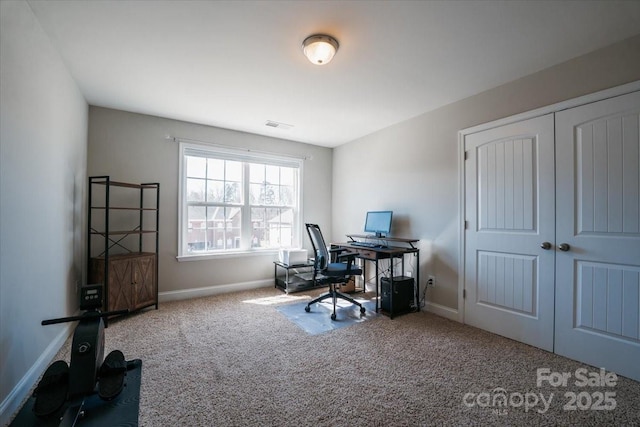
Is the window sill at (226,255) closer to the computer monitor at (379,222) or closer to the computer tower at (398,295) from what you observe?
the computer monitor at (379,222)

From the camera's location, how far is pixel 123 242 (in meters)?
3.41

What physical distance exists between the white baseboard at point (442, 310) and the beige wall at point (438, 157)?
6cm

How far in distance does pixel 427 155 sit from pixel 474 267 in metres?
1.42

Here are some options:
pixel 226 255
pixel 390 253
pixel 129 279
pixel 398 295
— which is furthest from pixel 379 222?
pixel 129 279

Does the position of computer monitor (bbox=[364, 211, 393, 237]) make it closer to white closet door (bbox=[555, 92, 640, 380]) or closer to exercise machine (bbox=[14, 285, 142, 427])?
white closet door (bbox=[555, 92, 640, 380])

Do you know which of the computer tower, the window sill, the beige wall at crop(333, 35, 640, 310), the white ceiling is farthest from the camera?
the window sill

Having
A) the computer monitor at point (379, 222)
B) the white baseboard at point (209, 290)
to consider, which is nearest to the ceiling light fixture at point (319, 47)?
the computer monitor at point (379, 222)

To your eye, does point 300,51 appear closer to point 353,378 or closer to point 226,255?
point 353,378

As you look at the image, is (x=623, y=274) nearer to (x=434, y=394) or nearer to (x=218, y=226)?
(x=434, y=394)

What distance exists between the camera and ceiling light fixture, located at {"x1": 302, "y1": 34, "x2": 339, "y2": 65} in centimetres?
202

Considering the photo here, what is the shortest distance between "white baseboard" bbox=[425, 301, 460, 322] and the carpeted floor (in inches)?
7.2

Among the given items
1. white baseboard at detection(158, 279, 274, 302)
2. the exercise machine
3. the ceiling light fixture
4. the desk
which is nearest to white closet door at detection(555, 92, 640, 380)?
the desk

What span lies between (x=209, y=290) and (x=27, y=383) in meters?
2.22

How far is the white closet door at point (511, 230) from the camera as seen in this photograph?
2.45m
